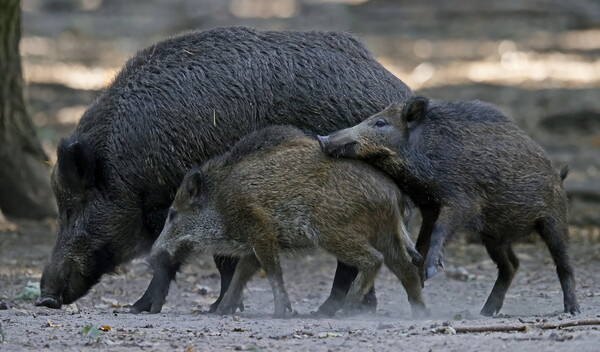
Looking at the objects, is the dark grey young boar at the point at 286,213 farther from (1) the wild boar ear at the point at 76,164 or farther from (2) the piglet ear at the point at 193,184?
(1) the wild boar ear at the point at 76,164

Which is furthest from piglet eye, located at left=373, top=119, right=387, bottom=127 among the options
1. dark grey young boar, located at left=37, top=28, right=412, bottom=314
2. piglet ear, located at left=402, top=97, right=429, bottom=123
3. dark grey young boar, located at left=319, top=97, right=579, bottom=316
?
dark grey young boar, located at left=37, top=28, right=412, bottom=314

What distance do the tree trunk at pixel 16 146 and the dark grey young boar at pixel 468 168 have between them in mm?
5048

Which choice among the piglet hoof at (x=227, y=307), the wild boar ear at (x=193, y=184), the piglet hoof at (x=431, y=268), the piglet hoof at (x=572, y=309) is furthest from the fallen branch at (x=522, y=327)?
the wild boar ear at (x=193, y=184)

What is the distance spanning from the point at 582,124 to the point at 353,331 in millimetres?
10466

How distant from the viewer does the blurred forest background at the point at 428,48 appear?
53.4 ft

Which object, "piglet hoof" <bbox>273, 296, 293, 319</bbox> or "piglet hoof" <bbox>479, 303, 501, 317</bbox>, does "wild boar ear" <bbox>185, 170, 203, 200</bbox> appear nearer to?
"piglet hoof" <bbox>273, 296, 293, 319</bbox>

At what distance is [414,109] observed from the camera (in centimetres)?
767

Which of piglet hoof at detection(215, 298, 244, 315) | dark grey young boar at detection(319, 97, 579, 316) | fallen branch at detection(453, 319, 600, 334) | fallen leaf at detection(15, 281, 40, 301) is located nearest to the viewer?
fallen branch at detection(453, 319, 600, 334)

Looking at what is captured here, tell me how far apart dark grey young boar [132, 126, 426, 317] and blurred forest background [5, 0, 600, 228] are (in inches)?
203

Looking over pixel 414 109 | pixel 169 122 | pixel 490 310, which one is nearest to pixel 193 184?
pixel 169 122

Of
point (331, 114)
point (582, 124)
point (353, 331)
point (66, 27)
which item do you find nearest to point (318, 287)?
point (331, 114)

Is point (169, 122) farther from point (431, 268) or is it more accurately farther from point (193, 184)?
point (431, 268)

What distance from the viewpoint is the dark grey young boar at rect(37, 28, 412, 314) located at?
795cm

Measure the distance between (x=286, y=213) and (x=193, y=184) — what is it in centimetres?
73
